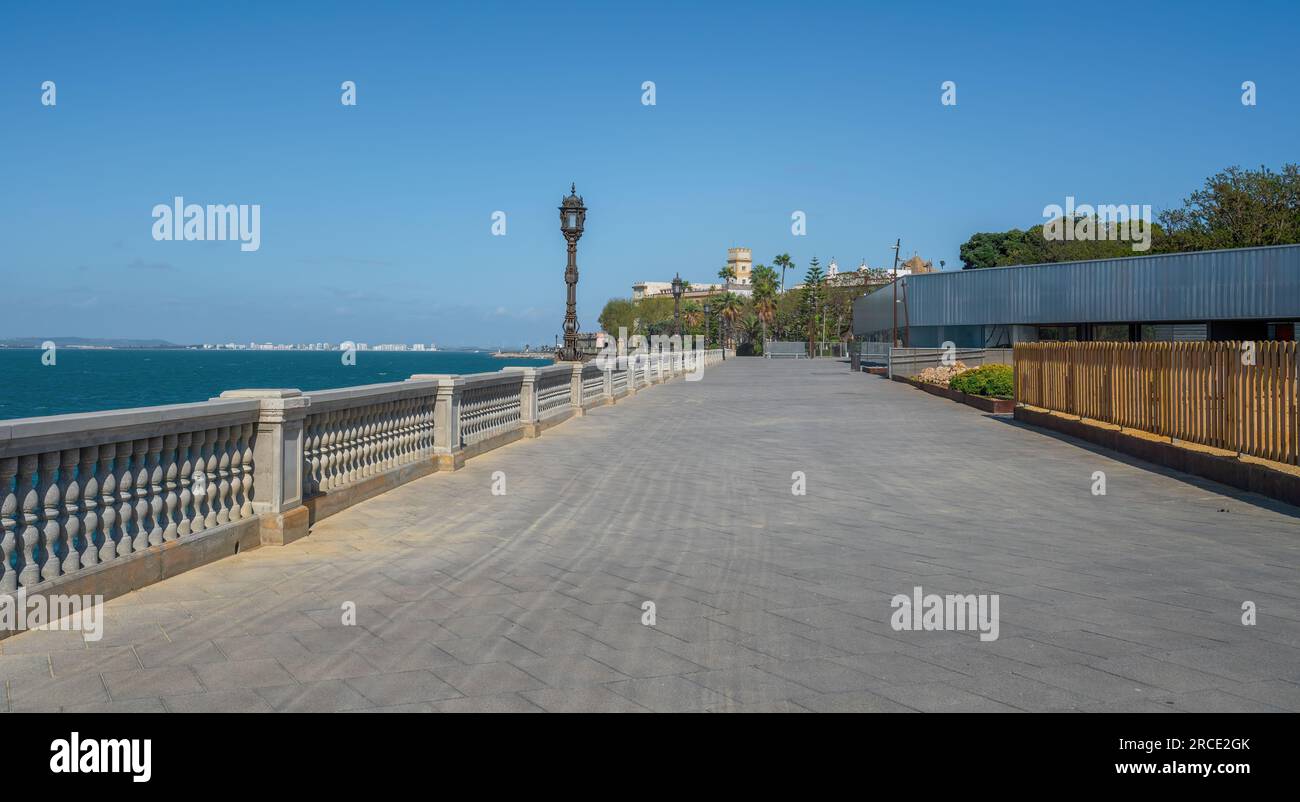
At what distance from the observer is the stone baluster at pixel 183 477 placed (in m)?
7.24

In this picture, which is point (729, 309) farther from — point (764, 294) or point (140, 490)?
point (140, 490)

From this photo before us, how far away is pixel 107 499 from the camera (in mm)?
6387

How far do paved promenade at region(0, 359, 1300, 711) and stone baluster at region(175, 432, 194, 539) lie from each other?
37 cm

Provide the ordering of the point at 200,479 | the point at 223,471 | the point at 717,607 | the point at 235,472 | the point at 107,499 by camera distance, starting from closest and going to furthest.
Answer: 1. the point at 107,499
2. the point at 717,607
3. the point at 200,479
4. the point at 223,471
5. the point at 235,472

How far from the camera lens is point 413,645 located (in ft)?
18.3

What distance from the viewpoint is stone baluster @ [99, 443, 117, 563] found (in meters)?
6.36

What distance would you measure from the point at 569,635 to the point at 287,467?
13.1 ft

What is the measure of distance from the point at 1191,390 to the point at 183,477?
497 inches

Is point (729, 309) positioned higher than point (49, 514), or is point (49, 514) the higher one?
point (729, 309)

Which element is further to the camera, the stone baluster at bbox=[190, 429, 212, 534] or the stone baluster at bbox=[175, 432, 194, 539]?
the stone baluster at bbox=[190, 429, 212, 534]

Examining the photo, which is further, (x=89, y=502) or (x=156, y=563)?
(x=156, y=563)

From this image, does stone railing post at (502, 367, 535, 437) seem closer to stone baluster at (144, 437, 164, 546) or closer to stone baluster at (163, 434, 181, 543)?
stone baluster at (163, 434, 181, 543)

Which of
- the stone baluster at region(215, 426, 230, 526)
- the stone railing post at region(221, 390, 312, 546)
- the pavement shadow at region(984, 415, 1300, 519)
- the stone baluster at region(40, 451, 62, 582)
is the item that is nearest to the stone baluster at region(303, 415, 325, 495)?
the stone railing post at region(221, 390, 312, 546)

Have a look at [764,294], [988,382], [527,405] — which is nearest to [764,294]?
[764,294]
